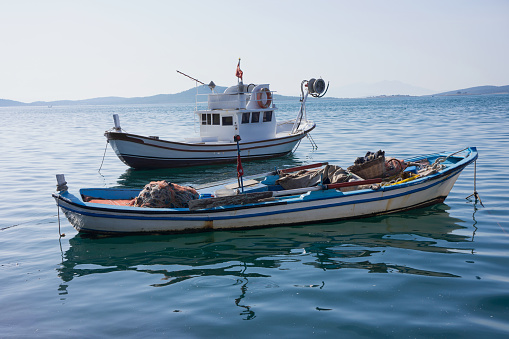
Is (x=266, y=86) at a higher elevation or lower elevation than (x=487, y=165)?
higher

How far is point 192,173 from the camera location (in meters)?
20.0

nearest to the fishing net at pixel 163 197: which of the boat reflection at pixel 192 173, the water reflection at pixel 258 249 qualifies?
the water reflection at pixel 258 249

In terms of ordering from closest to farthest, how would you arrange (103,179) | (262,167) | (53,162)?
(103,179), (262,167), (53,162)

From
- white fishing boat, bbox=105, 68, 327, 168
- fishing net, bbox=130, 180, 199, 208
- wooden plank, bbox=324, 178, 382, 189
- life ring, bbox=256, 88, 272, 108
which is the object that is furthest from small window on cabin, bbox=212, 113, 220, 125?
wooden plank, bbox=324, 178, 382, 189

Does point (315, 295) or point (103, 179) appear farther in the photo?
point (103, 179)

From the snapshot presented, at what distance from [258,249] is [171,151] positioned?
Result: 1207 centimetres

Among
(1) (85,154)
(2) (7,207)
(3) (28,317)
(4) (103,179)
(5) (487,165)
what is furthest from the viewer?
(1) (85,154)

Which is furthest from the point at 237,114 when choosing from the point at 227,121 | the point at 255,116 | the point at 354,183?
the point at 354,183

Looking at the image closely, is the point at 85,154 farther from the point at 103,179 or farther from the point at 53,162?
the point at 103,179

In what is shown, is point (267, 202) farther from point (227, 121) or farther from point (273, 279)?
point (227, 121)

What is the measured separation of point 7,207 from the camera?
13773mm

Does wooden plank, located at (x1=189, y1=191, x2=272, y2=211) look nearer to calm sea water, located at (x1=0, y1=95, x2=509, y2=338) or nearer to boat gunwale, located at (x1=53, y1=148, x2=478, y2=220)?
boat gunwale, located at (x1=53, y1=148, x2=478, y2=220)

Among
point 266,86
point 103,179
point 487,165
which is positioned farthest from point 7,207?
point 487,165

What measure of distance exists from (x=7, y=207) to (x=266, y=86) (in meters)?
13.0
